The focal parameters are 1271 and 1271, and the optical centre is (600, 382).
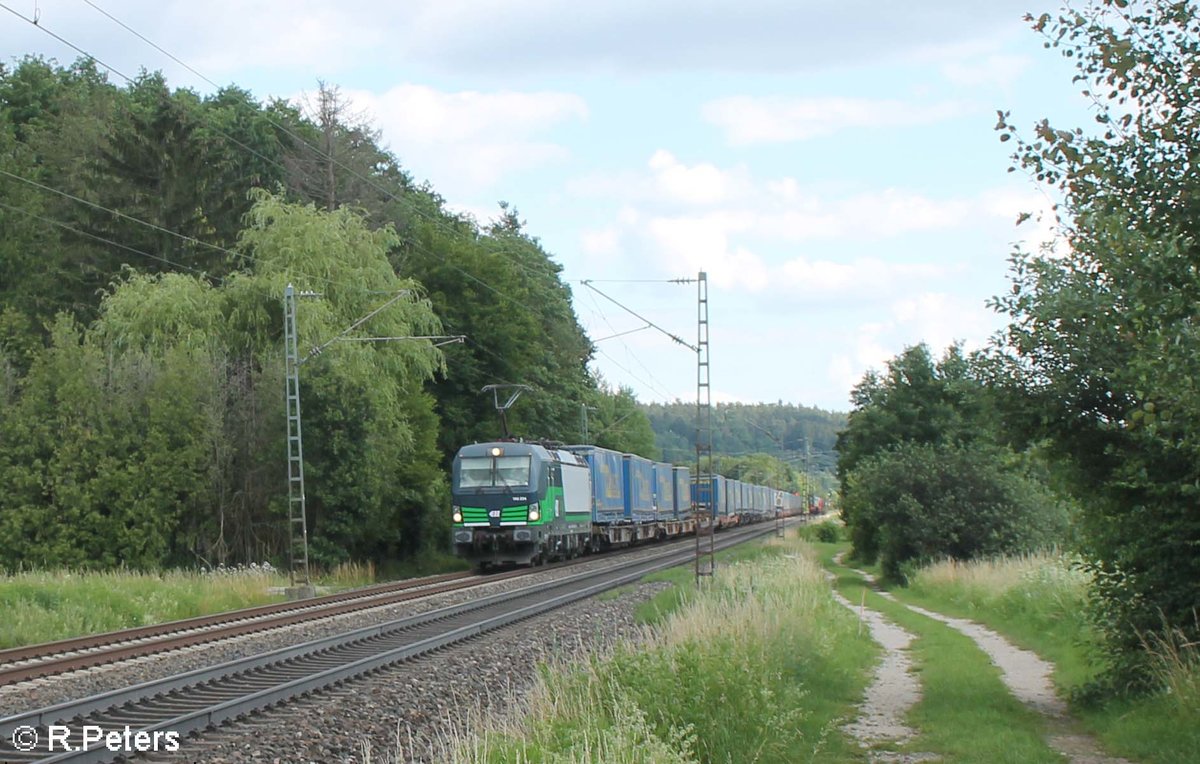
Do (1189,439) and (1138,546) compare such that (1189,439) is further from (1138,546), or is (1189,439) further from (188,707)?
(188,707)

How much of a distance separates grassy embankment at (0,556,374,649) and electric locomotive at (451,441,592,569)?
25.2 feet

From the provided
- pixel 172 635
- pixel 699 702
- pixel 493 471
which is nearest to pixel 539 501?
pixel 493 471

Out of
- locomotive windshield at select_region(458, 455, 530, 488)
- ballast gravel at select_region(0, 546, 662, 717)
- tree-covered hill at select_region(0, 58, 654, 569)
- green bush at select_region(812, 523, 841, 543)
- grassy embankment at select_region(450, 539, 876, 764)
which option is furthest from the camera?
green bush at select_region(812, 523, 841, 543)

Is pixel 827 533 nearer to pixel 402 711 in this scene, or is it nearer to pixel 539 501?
pixel 539 501

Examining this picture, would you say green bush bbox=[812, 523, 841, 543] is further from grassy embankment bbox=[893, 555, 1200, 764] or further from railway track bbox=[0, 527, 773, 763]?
railway track bbox=[0, 527, 773, 763]

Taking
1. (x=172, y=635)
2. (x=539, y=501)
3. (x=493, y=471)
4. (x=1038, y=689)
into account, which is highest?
(x=493, y=471)

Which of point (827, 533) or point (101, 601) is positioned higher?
point (101, 601)

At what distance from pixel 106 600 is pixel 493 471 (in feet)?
49.6

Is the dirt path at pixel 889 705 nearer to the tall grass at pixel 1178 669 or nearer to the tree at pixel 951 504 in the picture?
the tall grass at pixel 1178 669

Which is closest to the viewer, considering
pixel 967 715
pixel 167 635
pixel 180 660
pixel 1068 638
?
pixel 967 715

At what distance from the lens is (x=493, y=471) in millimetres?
34812

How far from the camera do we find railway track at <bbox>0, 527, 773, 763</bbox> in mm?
9477

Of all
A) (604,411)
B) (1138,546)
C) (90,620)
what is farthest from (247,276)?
(604,411)

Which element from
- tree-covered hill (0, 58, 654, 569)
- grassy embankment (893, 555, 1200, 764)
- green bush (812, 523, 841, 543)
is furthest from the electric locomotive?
green bush (812, 523, 841, 543)
